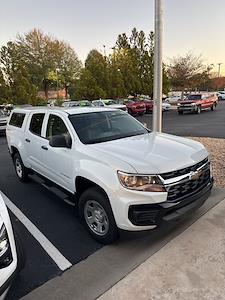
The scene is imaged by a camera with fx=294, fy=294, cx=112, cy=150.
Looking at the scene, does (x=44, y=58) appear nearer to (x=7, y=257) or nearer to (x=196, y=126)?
(x=196, y=126)

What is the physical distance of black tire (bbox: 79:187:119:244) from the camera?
3473 mm

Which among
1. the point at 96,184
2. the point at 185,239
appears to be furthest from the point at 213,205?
the point at 96,184

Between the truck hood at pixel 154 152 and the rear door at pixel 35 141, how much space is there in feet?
5.35

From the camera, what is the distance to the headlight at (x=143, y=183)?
10.6 feet

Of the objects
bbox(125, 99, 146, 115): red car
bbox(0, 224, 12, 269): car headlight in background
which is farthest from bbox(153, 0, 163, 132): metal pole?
bbox(125, 99, 146, 115): red car

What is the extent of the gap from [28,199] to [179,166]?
→ 10.2ft

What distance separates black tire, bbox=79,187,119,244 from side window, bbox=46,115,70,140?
1130 millimetres

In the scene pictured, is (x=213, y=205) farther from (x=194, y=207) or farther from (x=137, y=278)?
(x=137, y=278)

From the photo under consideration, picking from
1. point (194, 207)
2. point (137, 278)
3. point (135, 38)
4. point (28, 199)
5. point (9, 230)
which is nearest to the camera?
point (9, 230)

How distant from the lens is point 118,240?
3703mm

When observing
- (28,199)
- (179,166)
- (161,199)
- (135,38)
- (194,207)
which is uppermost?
(135,38)

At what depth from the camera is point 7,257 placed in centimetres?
238

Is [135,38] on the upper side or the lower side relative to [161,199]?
upper

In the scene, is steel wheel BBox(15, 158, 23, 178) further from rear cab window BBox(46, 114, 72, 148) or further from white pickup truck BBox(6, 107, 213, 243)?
rear cab window BBox(46, 114, 72, 148)
